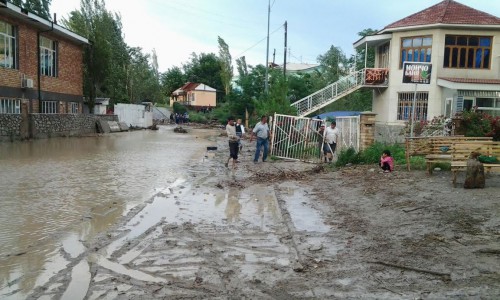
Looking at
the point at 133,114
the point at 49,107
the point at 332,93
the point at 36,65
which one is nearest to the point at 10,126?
the point at 36,65

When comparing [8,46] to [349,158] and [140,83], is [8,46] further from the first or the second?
[140,83]

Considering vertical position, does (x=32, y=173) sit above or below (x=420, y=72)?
below

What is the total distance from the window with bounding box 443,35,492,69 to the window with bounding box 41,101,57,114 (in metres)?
24.8

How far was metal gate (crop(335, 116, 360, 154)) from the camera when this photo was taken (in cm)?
1512

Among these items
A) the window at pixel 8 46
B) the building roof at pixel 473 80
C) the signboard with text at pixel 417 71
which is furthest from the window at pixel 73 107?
the signboard with text at pixel 417 71

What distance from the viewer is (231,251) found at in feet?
18.5

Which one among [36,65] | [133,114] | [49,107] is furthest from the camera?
[133,114]

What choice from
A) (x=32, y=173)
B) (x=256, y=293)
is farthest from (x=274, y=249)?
(x=32, y=173)

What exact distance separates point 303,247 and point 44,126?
23279mm

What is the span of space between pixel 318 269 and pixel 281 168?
958 cm

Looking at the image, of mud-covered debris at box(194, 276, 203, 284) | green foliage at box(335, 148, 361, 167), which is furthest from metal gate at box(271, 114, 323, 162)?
mud-covered debris at box(194, 276, 203, 284)

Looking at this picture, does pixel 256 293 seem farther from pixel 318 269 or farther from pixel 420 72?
pixel 420 72

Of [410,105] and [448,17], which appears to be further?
[410,105]

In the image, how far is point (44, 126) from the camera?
25016mm
